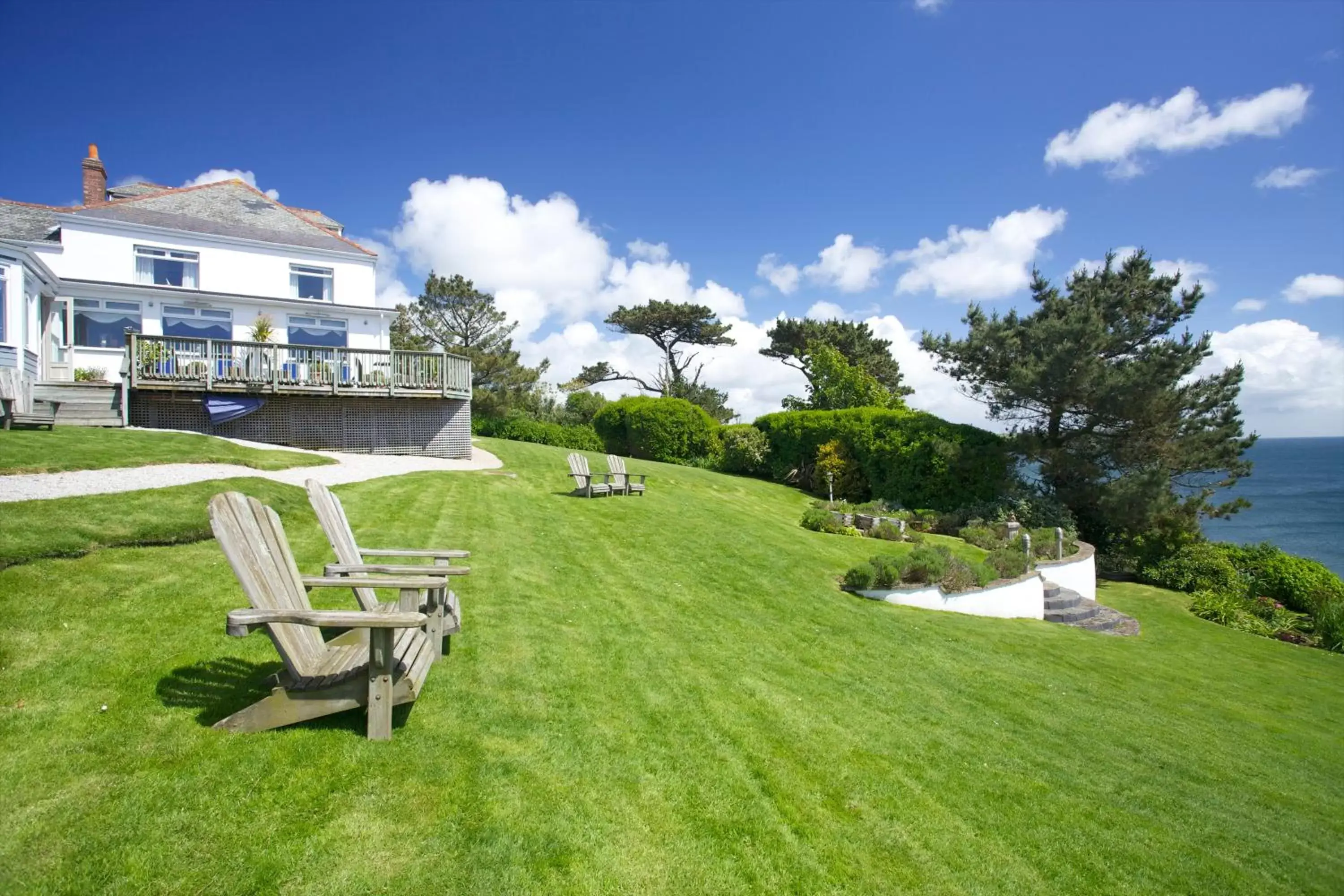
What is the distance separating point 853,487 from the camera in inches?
947

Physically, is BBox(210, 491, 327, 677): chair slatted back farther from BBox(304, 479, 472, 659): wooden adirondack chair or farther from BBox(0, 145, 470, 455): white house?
BBox(0, 145, 470, 455): white house

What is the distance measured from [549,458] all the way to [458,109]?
10835mm

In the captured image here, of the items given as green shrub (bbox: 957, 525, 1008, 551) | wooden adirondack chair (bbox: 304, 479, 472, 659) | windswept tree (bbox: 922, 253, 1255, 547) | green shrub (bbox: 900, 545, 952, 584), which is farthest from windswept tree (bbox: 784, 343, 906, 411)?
wooden adirondack chair (bbox: 304, 479, 472, 659)

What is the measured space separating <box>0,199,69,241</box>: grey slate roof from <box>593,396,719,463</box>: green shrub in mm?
21872

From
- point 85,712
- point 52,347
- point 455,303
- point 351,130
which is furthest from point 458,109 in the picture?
point 455,303

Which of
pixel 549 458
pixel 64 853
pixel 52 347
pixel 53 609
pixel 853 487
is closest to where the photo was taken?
pixel 64 853

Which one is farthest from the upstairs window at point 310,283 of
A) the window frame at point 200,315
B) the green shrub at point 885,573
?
the green shrub at point 885,573

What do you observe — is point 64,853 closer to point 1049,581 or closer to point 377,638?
point 377,638

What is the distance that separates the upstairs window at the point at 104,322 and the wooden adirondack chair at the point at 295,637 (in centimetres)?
2234

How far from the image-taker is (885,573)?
10.6 meters

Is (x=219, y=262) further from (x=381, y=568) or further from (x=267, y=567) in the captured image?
(x=267, y=567)

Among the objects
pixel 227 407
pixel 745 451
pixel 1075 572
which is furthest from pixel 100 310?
pixel 1075 572

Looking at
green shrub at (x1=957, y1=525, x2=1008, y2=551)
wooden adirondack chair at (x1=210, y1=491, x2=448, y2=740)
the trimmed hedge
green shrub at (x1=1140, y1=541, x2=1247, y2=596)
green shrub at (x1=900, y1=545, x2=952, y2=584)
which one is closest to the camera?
wooden adirondack chair at (x1=210, y1=491, x2=448, y2=740)

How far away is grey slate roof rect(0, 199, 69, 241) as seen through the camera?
69.4 ft
